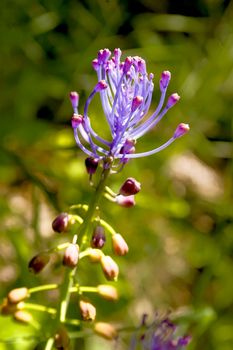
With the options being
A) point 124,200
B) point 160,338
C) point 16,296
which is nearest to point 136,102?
point 124,200

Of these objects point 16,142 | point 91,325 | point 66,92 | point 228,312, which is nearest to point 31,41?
point 66,92

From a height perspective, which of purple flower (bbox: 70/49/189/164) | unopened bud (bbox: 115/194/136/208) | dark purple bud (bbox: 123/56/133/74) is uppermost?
dark purple bud (bbox: 123/56/133/74)

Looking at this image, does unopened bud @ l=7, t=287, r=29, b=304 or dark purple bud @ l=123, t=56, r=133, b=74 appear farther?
unopened bud @ l=7, t=287, r=29, b=304

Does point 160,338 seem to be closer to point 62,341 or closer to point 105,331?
point 105,331

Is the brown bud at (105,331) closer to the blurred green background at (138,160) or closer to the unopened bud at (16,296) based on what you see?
the unopened bud at (16,296)

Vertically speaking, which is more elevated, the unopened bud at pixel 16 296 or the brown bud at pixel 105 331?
the unopened bud at pixel 16 296

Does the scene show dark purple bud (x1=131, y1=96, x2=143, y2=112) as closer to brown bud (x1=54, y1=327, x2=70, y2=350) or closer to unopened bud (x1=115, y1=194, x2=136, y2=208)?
unopened bud (x1=115, y1=194, x2=136, y2=208)

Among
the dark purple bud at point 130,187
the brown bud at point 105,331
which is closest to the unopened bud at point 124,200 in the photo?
the dark purple bud at point 130,187

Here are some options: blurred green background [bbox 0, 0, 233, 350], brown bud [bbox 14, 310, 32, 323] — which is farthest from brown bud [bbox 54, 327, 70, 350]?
blurred green background [bbox 0, 0, 233, 350]
